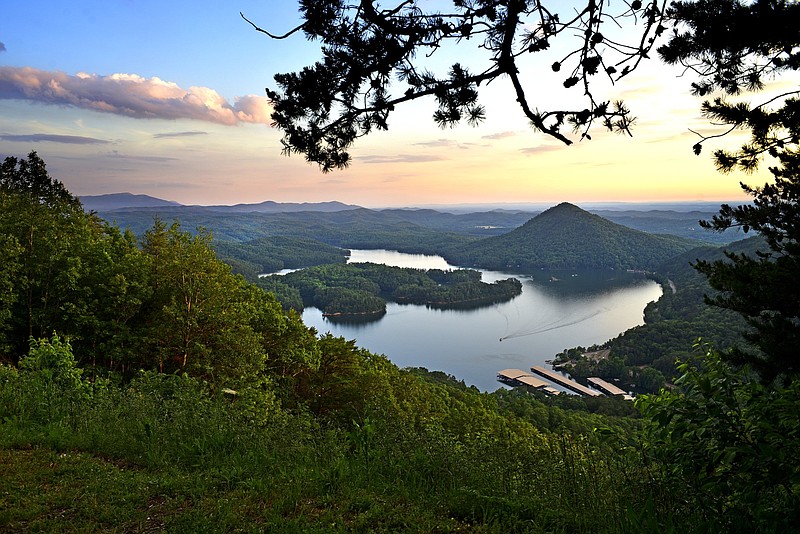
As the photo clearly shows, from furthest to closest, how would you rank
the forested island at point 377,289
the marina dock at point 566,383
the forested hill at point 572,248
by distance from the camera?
1. the forested hill at point 572,248
2. the forested island at point 377,289
3. the marina dock at point 566,383

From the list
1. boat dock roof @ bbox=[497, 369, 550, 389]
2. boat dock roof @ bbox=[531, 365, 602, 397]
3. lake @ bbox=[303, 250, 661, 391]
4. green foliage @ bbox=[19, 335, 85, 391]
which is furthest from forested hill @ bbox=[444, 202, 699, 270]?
green foliage @ bbox=[19, 335, 85, 391]

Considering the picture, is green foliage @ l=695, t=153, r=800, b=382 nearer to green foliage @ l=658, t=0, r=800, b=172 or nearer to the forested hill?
green foliage @ l=658, t=0, r=800, b=172

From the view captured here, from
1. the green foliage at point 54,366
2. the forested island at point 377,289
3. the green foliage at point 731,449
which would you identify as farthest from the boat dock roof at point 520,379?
the green foliage at point 731,449

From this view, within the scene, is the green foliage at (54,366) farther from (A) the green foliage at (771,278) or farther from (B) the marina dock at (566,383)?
(B) the marina dock at (566,383)

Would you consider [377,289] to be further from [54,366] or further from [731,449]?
[731,449]

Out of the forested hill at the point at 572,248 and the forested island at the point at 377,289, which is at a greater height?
the forested hill at the point at 572,248

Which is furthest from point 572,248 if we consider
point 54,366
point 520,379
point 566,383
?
point 54,366

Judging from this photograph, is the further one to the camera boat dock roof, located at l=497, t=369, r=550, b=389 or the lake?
the lake
